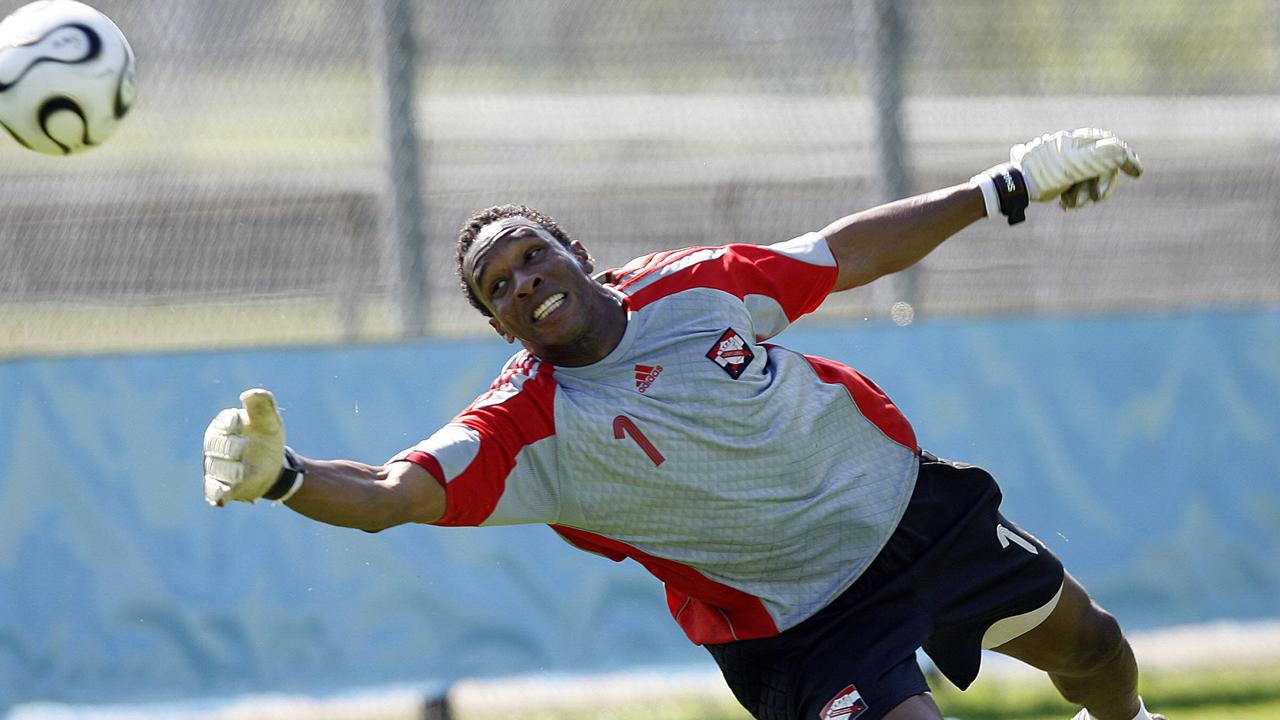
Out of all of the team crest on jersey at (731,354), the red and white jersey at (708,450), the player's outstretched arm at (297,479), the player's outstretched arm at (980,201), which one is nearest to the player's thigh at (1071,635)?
the red and white jersey at (708,450)

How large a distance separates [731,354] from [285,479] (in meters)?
1.38

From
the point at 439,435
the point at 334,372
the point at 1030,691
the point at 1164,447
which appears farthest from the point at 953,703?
the point at 439,435

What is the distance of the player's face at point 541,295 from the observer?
13.7 ft

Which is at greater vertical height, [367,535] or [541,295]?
[367,535]

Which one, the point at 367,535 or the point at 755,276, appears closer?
the point at 755,276

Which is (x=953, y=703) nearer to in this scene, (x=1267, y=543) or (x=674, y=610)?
(x=1267, y=543)

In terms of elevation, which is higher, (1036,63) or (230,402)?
(1036,63)

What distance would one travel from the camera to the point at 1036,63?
7238 mm

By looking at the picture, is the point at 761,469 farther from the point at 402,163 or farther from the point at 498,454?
the point at 402,163

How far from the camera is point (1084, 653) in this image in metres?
4.73

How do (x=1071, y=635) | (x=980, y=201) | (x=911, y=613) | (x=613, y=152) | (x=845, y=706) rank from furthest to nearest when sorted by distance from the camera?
(x=613, y=152)
(x=980, y=201)
(x=1071, y=635)
(x=911, y=613)
(x=845, y=706)

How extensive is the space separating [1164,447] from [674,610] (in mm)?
3135

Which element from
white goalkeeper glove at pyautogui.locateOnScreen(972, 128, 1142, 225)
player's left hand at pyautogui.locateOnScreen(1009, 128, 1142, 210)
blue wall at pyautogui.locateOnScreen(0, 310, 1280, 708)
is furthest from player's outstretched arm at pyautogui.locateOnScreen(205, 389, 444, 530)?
blue wall at pyautogui.locateOnScreen(0, 310, 1280, 708)

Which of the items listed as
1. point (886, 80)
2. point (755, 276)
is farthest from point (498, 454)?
point (886, 80)
